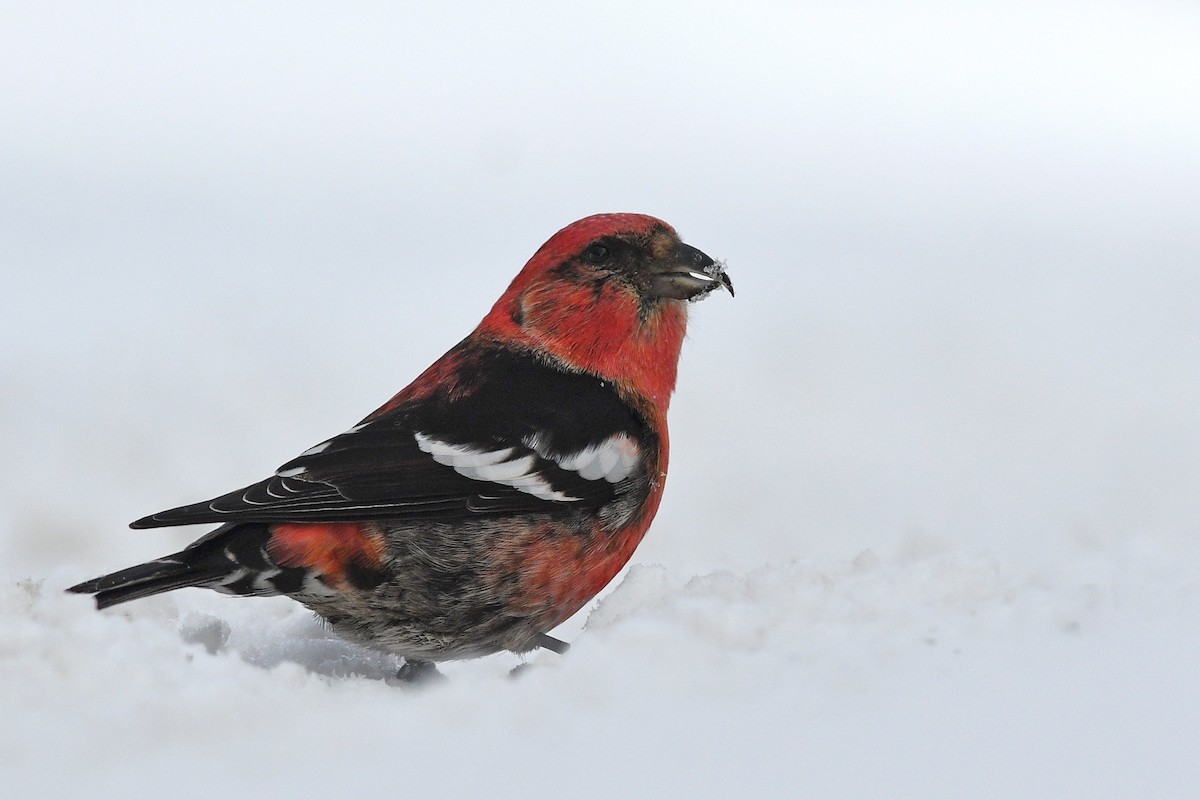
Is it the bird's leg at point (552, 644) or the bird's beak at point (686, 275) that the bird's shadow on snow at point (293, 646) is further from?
the bird's beak at point (686, 275)

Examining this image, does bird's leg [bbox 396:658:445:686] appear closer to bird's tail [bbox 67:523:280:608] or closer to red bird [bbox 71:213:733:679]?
red bird [bbox 71:213:733:679]

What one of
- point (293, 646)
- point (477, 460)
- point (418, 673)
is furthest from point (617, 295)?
point (293, 646)

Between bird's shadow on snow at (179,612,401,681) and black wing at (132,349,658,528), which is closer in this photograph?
black wing at (132,349,658,528)

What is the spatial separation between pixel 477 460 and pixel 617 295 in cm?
84

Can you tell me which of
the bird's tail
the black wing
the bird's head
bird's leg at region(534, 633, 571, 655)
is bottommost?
the bird's tail

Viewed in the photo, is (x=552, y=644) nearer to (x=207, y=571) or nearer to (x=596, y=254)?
(x=207, y=571)

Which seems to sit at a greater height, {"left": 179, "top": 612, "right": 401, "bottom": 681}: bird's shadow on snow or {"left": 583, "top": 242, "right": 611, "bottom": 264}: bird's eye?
{"left": 583, "top": 242, "right": 611, "bottom": 264}: bird's eye

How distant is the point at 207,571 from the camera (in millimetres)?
3791

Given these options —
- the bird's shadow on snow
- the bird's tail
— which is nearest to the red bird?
the bird's tail

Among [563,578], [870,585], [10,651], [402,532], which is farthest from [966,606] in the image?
[10,651]

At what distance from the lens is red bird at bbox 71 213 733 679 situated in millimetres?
3857

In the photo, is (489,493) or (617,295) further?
(617,295)

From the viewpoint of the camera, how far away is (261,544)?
12.7 ft

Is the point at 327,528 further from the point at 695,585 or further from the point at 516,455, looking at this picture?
the point at 695,585
